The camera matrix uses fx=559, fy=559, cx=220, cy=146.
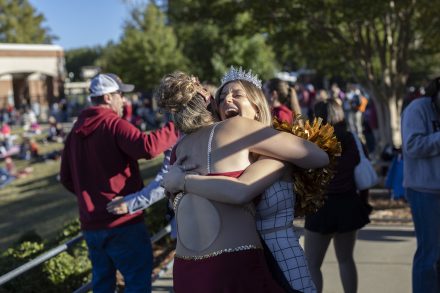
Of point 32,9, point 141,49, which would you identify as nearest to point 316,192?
point 141,49

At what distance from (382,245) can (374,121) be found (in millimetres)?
7863

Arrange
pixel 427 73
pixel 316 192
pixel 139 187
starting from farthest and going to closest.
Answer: pixel 427 73, pixel 139 187, pixel 316 192

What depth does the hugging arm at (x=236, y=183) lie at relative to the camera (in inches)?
85.9

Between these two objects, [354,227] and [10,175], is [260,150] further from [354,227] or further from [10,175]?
[10,175]

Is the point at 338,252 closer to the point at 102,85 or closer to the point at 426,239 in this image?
the point at 426,239

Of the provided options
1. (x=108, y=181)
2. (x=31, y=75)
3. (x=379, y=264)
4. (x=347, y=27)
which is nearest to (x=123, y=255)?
(x=108, y=181)

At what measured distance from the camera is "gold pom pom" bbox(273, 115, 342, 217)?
2.48 metres

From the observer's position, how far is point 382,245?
19.6 feet

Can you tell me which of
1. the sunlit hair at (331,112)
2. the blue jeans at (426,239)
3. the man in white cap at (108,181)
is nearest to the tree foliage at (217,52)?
the sunlit hair at (331,112)

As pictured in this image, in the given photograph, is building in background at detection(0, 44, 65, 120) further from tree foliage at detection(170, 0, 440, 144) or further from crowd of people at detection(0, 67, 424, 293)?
crowd of people at detection(0, 67, 424, 293)

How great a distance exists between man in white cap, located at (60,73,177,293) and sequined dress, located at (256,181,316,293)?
118 cm

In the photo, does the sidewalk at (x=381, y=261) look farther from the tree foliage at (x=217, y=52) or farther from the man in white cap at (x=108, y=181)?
the tree foliage at (x=217, y=52)

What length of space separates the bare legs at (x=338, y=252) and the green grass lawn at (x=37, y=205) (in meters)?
5.45

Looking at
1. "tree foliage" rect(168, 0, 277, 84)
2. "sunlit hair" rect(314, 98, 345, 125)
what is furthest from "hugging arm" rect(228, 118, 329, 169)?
"tree foliage" rect(168, 0, 277, 84)
